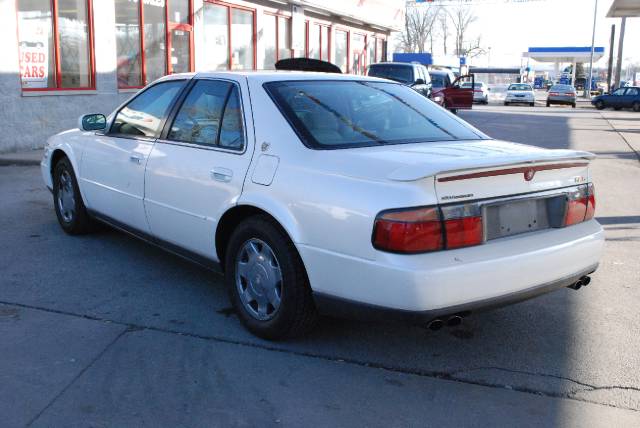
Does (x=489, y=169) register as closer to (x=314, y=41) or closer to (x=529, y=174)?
(x=529, y=174)

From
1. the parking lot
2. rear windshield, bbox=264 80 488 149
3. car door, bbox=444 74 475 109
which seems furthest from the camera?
car door, bbox=444 74 475 109

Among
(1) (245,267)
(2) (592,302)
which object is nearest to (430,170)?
(1) (245,267)

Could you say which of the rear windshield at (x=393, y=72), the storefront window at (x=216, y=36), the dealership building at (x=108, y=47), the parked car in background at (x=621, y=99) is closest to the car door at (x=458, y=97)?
the rear windshield at (x=393, y=72)

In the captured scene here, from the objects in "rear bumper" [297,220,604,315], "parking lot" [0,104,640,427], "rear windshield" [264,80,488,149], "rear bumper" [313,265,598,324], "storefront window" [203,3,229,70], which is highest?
"storefront window" [203,3,229,70]

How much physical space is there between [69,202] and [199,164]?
98.4 inches

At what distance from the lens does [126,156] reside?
521cm

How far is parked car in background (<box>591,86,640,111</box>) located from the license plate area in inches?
1551

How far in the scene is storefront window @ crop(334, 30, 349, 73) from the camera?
1076 inches

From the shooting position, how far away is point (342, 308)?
3537 millimetres

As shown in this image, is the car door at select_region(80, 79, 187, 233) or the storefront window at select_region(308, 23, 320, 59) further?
the storefront window at select_region(308, 23, 320, 59)

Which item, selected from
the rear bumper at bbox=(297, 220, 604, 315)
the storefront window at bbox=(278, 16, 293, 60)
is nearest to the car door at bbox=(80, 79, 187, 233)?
the rear bumper at bbox=(297, 220, 604, 315)

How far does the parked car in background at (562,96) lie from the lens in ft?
140

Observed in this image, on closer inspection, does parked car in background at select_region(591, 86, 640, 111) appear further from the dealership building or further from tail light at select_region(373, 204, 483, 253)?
tail light at select_region(373, 204, 483, 253)

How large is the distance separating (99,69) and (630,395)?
1301cm
